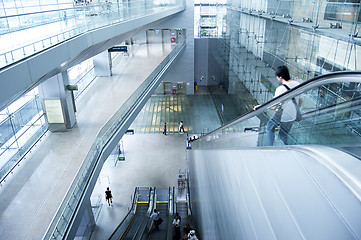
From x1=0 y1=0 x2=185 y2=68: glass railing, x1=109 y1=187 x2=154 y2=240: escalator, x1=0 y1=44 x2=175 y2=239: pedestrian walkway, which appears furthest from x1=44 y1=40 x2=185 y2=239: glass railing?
Answer: x1=109 y1=187 x2=154 y2=240: escalator

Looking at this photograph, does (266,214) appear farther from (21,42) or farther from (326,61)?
(326,61)

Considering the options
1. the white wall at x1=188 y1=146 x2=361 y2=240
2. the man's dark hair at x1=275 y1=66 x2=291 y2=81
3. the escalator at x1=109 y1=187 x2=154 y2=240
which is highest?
the man's dark hair at x1=275 y1=66 x2=291 y2=81

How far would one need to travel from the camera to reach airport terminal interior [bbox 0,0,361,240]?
1.63 m

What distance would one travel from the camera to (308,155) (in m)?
1.48

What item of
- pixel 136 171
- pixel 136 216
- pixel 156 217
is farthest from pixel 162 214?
pixel 136 171

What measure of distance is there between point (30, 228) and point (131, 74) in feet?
30.3

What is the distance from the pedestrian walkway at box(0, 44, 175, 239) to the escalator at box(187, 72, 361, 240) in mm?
3404

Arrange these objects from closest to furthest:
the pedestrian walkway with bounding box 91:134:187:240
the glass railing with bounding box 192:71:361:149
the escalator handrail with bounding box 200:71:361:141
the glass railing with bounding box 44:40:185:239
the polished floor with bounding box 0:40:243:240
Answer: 1. the escalator handrail with bounding box 200:71:361:141
2. the glass railing with bounding box 192:71:361:149
3. the glass railing with bounding box 44:40:185:239
4. the polished floor with bounding box 0:40:243:240
5. the pedestrian walkway with bounding box 91:134:187:240

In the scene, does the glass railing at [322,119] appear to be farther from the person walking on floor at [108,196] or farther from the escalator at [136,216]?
the person walking on floor at [108,196]

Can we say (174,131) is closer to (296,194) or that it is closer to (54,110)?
(54,110)

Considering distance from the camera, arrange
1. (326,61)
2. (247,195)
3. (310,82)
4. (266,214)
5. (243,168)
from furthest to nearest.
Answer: (326,61), (243,168), (247,195), (266,214), (310,82)

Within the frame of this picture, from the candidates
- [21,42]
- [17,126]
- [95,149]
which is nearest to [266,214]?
[21,42]

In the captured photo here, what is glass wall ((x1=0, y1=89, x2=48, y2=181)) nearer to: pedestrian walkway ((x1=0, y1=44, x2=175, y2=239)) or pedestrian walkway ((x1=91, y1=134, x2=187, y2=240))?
pedestrian walkway ((x1=0, y1=44, x2=175, y2=239))

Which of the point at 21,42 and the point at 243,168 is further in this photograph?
the point at 21,42
